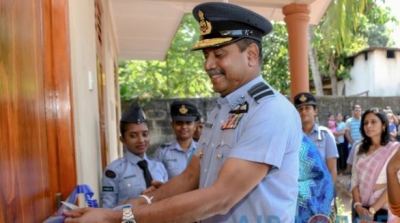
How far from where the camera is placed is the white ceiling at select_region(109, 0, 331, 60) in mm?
5598

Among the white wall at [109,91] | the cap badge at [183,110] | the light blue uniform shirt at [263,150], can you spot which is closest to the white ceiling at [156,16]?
the white wall at [109,91]

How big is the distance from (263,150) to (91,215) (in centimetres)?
64

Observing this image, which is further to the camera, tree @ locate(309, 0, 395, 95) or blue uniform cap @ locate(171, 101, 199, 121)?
tree @ locate(309, 0, 395, 95)

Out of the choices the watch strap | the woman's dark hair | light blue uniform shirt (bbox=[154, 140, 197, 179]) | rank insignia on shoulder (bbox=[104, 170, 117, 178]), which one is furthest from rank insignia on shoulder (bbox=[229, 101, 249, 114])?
the woman's dark hair

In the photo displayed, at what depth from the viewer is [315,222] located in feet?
9.35

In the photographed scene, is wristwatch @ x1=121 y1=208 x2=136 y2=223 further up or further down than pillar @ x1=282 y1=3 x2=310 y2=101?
further down

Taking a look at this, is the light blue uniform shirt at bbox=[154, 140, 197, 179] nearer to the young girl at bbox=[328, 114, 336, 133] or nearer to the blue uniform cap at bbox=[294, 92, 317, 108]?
the blue uniform cap at bbox=[294, 92, 317, 108]

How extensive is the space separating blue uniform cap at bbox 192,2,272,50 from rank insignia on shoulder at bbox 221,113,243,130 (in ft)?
0.94

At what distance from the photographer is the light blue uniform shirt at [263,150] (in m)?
1.63

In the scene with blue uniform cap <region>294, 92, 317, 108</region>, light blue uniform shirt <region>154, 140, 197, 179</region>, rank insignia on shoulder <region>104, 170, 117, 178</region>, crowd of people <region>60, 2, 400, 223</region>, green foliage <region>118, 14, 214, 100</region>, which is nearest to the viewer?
crowd of people <region>60, 2, 400, 223</region>

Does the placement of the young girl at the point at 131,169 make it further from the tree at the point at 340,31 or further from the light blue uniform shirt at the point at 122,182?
the tree at the point at 340,31

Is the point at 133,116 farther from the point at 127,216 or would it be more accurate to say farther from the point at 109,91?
the point at 109,91

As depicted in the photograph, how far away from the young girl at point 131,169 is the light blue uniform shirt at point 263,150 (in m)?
1.16

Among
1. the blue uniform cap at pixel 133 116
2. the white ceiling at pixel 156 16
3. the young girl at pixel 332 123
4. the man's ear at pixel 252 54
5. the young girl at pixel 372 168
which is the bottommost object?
the young girl at pixel 372 168
